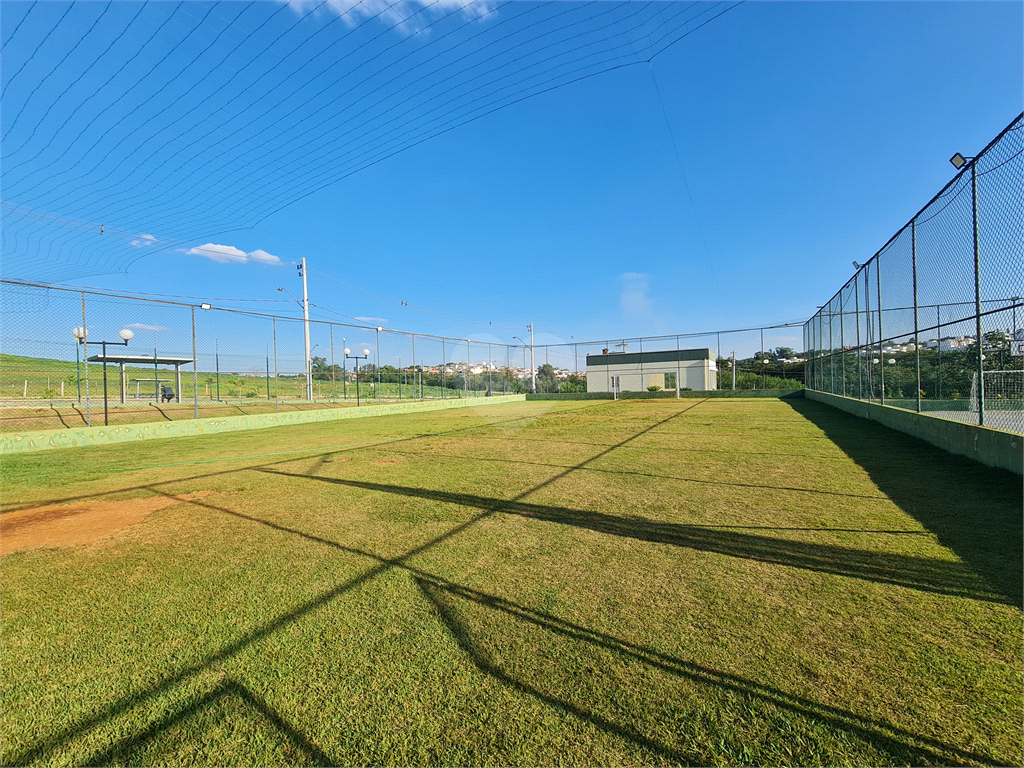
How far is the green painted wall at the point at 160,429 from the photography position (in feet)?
32.4

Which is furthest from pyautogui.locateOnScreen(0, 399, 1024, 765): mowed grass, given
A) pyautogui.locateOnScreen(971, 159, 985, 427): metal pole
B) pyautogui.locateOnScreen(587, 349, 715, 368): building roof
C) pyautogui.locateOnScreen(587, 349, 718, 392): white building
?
pyautogui.locateOnScreen(587, 349, 715, 368): building roof

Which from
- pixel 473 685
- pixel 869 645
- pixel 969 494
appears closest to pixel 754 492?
pixel 969 494

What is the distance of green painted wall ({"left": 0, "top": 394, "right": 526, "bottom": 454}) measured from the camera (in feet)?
32.4

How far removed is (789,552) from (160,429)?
1405 cm

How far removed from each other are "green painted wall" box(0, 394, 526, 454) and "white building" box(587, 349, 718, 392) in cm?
2187

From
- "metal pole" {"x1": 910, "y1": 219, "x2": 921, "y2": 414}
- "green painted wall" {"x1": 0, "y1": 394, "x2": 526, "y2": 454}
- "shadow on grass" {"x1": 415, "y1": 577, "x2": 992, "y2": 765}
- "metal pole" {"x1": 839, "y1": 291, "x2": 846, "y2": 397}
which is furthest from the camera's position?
"metal pole" {"x1": 839, "y1": 291, "x2": 846, "y2": 397}

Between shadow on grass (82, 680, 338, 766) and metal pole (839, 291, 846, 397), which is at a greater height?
metal pole (839, 291, 846, 397)

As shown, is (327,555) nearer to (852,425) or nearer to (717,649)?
(717,649)

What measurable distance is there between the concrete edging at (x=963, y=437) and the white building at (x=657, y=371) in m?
25.3

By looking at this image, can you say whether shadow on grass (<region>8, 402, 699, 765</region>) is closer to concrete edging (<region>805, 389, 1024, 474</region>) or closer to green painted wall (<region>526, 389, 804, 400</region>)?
concrete edging (<region>805, 389, 1024, 474</region>)

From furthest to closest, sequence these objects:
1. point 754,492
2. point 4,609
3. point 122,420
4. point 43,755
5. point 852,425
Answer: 1. point 122,420
2. point 852,425
3. point 754,492
4. point 4,609
5. point 43,755

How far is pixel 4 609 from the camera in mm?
2850

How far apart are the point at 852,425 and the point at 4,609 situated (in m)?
13.9

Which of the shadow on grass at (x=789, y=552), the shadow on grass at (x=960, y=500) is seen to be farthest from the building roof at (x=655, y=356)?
the shadow on grass at (x=789, y=552)
